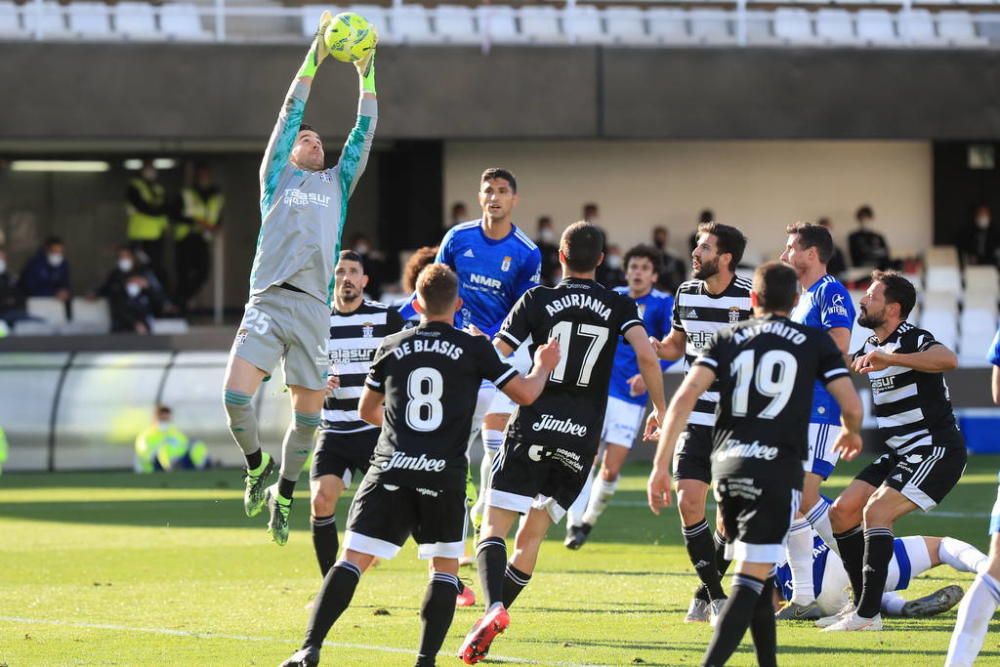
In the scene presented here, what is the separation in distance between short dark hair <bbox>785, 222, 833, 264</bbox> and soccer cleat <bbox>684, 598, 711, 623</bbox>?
6.48 feet

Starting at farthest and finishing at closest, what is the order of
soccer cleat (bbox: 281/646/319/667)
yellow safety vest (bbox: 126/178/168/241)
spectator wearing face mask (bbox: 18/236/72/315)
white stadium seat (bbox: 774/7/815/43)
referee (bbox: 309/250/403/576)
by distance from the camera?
1. white stadium seat (bbox: 774/7/815/43)
2. yellow safety vest (bbox: 126/178/168/241)
3. spectator wearing face mask (bbox: 18/236/72/315)
4. referee (bbox: 309/250/403/576)
5. soccer cleat (bbox: 281/646/319/667)

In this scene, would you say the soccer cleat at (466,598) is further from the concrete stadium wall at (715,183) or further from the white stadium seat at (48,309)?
the concrete stadium wall at (715,183)

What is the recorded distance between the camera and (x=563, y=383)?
823cm

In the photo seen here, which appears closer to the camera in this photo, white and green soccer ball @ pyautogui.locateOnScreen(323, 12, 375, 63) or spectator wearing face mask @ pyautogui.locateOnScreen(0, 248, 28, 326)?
white and green soccer ball @ pyautogui.locateOnScreen(323, 12, 375, 63)

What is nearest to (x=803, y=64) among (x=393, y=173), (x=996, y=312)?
(x=996, y=312)

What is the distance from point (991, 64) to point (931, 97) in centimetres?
99

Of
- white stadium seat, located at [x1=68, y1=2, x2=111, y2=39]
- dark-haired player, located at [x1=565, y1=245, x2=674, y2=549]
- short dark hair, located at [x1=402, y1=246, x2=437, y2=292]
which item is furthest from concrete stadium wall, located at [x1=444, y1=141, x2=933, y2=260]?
short dark hair, located at [x1=402, y1=246, x2=437, y2=292]

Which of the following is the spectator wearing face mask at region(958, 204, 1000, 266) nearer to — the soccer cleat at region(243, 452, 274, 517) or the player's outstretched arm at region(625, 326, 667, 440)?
the soccer cleat at region(243, 452, 274, 517)

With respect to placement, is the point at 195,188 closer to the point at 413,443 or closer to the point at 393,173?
the point at 393,173

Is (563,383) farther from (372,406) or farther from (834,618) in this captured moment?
(834,618)

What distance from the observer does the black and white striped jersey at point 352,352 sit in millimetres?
9930

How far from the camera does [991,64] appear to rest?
24766 mm

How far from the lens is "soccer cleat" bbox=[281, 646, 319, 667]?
22.9 feet

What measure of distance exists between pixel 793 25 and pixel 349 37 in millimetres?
17404
